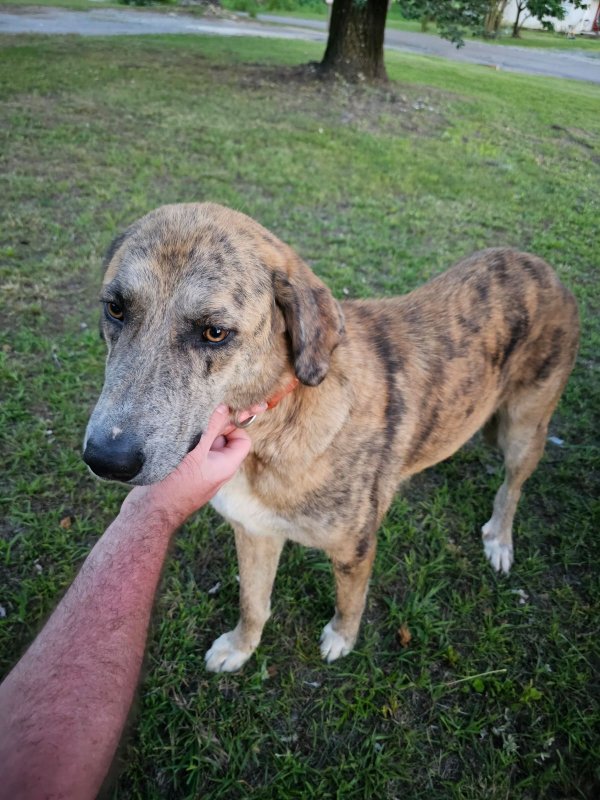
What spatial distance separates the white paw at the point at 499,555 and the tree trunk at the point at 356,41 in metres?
12.1

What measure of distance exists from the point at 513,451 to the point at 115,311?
2482 mm

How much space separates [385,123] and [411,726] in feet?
35.6

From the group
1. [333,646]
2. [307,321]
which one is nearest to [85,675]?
[307,321]

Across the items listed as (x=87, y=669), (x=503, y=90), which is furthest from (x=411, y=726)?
(x=503, y=90)

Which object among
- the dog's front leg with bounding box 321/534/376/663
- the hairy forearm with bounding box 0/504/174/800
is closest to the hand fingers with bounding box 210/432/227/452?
the hairy forearm with bounding box 0/504/174/800

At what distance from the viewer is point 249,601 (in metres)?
2.78

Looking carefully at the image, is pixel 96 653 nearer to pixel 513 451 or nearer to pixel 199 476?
pixel 199 476

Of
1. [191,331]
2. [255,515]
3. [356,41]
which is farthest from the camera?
[356,41]

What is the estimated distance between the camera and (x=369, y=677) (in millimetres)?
2859

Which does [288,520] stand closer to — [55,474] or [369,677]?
[369,677]

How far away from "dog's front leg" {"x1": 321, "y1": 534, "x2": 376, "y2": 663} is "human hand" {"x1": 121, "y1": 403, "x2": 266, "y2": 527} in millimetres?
679

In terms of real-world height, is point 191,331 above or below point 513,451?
above

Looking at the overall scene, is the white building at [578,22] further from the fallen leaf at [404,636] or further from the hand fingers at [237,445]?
the hand fingers at [237,445]

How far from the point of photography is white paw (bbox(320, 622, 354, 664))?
289 cm
